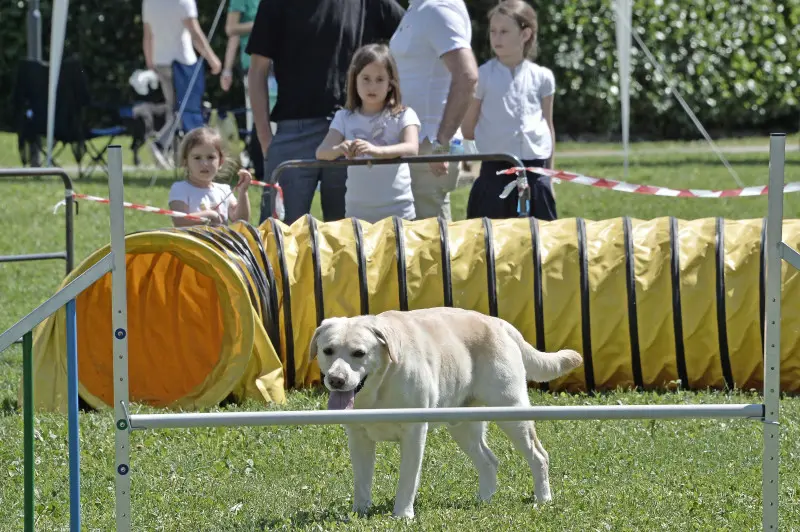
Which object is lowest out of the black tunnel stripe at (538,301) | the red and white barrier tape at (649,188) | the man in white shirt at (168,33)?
the black tunnel stripe at (538,301)

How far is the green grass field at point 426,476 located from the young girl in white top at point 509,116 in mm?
2192

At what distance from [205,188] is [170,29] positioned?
7.26 meters

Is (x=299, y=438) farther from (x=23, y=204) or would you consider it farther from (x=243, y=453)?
(x=23, y=204)

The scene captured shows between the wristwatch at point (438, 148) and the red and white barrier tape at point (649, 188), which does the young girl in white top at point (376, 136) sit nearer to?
the wristwatch at point (438, 148)

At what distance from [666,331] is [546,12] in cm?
1439

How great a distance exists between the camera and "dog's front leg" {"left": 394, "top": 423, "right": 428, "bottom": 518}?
4.75 m

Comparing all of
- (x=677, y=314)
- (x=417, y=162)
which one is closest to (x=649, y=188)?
(x=677, y=314)

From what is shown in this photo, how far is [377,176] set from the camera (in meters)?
7.98

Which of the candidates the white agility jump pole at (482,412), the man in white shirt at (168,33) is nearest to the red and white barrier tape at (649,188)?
the white agility jump pole at (482,412)

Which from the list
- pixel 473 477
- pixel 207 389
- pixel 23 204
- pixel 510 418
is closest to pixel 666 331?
pixel 473 477

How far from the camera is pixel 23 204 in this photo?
13359 mm

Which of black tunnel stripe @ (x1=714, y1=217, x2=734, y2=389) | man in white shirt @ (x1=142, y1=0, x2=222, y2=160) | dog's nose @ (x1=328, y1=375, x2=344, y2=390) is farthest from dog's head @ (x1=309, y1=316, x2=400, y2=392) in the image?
man in white shirt @ (x1=142, y1=0, x2=222, y2=160)

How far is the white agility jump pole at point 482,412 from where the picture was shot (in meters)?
4.02

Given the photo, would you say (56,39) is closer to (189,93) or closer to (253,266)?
(189,93)
